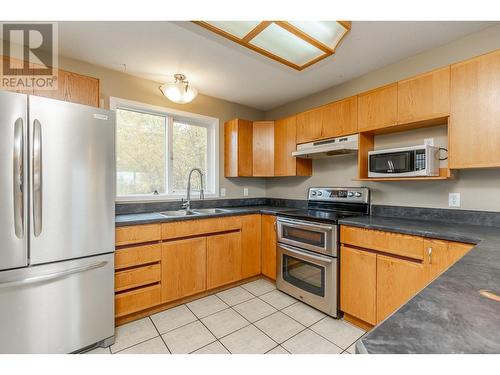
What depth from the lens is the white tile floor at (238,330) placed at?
1.74 metres

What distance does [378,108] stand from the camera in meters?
2.20

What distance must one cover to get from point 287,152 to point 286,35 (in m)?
1.55

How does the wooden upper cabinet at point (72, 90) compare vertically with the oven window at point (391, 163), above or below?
above

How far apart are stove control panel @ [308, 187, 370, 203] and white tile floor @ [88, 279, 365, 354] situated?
1.22 meters

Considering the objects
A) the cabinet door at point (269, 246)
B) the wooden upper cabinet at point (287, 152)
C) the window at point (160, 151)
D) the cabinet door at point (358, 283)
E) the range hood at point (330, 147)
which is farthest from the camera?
the wooden upper cabinet at point (287, 152)

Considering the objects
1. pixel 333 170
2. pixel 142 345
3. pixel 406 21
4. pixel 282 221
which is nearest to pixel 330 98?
pixel 333 170

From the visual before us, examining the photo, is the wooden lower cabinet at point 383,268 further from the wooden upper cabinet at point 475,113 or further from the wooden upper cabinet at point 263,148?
the wooden upper cabinet at point 263,148

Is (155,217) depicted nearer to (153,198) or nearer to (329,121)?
(153,198)

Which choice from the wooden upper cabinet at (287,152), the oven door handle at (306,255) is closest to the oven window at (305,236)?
the oven door handle at (306,255)

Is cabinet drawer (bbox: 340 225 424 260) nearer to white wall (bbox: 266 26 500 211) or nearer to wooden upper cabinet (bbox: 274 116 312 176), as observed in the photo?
white wall (bbox: 266 26 500 211)

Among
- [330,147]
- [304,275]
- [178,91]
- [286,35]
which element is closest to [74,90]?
[178,91]

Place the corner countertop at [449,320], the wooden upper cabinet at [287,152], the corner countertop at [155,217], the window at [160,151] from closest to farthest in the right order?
the corner countertop at [449,320]
the corner countertop at [155,217]
the window at [160,151]
the wooden upper cabinet at [287,152]
